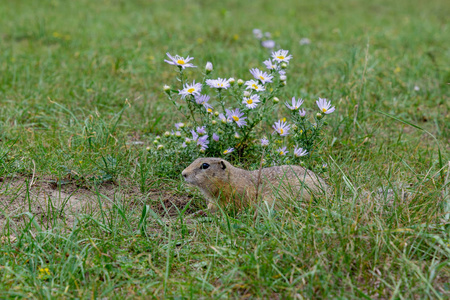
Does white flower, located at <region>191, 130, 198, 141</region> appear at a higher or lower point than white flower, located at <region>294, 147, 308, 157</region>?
higher

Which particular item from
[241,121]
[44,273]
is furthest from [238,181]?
[44,273]

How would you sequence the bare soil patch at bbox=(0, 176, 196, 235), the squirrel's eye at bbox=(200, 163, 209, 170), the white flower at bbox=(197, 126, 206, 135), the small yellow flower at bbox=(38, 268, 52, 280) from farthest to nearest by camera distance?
the white flower at bbox=(197, 126, 206, 135) → the squirrel's eye at bbox=(200, 163, 209, 170) → the bare soil patch at bbox=(0, 176, 196, 235) → the small yellow flower at bbox=(38, 268, 52, 280)

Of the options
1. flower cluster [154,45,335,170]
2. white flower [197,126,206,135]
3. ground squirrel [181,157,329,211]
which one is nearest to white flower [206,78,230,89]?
flower cluster [154,45,335,170]

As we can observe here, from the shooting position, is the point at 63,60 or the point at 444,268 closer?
the point at 444,268

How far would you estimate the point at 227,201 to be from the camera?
10.3 feet

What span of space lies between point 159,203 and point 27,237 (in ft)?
2.88

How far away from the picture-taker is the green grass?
2250 mm

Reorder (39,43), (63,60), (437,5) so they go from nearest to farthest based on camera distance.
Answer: (63,60)
(39,43)
(437,5)

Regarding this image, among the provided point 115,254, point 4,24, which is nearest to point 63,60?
point 4,24

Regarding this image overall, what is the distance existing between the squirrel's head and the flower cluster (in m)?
0.22

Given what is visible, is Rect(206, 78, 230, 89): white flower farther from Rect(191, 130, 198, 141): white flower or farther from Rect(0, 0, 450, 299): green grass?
Rect(0, 0, 450, 299): green grass

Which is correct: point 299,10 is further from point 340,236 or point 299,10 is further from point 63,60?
point 340,236

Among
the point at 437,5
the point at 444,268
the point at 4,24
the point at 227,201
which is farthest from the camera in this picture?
the point at 437,5

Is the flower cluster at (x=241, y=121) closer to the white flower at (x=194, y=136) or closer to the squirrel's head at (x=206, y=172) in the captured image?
the white flower at (x=194, y=136)
